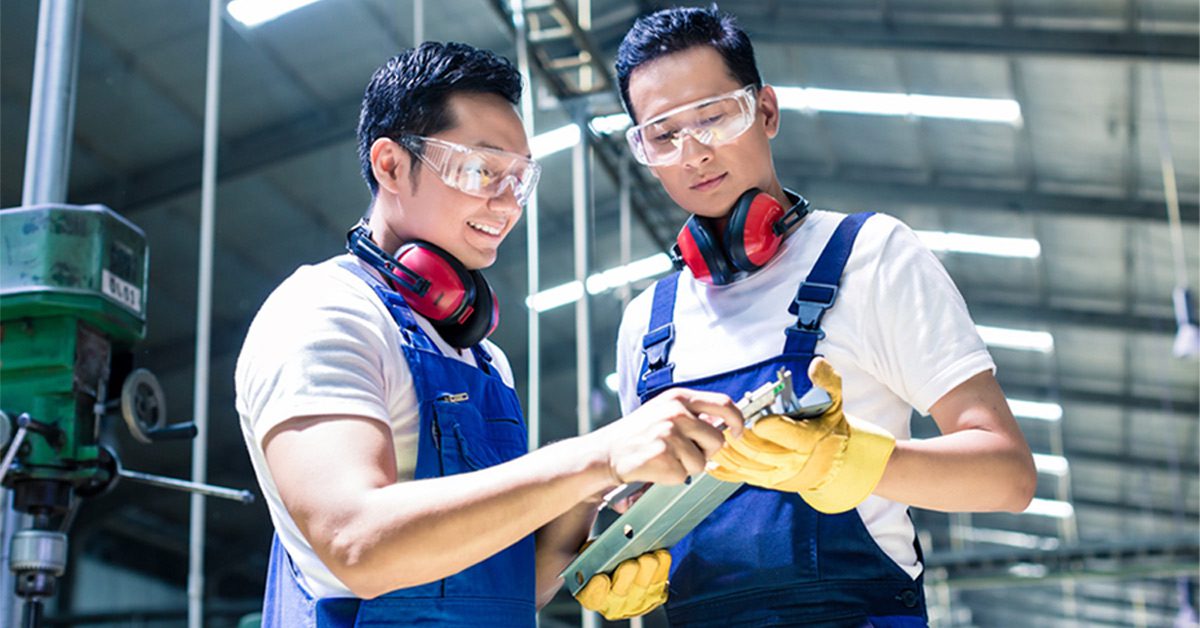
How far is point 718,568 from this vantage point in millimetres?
2082

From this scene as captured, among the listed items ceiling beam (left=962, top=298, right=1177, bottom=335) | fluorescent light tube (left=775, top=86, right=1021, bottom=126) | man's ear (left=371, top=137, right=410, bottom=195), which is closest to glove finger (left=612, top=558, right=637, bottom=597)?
man's ear (left=371, top=137, right=410, bottom=195)

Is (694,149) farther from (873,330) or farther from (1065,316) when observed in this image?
(1065,316)

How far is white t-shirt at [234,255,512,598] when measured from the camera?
1640mm

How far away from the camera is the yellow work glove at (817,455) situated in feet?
5.19

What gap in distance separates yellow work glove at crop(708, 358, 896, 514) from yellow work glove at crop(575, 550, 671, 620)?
1.17 ft

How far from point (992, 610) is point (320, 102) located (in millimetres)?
23322

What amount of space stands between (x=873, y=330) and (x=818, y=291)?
111 millimetres

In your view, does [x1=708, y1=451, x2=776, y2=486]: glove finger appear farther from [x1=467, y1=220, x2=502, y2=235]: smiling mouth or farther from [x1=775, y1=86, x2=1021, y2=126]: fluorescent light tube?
[x1=775, y1=86, x2=1021, y2=126]: fluorescent light tube

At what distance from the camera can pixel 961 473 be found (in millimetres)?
1883

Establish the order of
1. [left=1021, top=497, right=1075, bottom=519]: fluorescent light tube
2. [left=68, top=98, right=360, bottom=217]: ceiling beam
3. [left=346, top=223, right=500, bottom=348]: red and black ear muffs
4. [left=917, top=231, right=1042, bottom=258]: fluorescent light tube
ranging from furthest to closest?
[left=1021, top=497, right=1075, bottom=519]: fluorescent light tube → [left=917, top=231, right=1042, bottom=258]: fluorescent light tube → [left=68, top=98, right=360, bottom=217]: ceiling beam → [left=346, top=223, right=500, bottom=348]: red and black ear muffs

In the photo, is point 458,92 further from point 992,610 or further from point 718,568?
point 992,610

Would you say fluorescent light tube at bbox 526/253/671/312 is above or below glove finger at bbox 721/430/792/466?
above

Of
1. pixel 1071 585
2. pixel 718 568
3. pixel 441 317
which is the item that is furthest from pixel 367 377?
pixel 1071 585

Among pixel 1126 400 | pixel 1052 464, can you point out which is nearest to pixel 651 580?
pixel 1126 400
